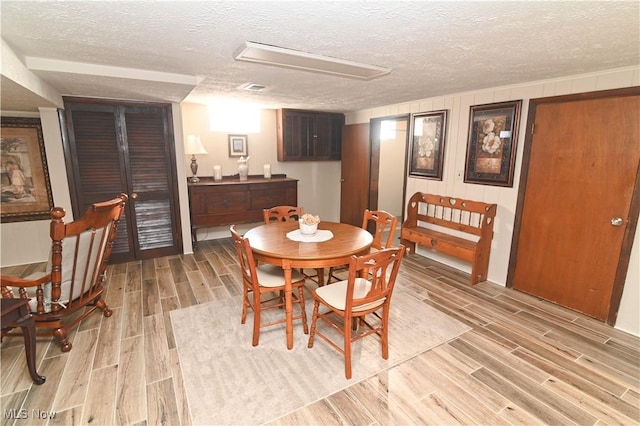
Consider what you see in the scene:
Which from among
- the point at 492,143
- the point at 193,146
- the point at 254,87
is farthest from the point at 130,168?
the point at 492,143

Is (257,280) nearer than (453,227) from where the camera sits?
Yes

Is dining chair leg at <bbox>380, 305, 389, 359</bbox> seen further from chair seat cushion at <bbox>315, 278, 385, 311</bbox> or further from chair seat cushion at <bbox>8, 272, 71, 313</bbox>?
chair seat cushion at <bbox>8, 272, 71, 313</bbox>

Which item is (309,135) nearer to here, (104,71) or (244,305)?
(104,71)

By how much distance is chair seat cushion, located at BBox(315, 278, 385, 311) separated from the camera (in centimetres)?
211

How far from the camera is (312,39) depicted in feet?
6.21

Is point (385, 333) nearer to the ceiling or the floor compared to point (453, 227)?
nearer to the floor

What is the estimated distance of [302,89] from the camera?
3475mm

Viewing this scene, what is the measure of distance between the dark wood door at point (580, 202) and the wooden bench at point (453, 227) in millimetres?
340

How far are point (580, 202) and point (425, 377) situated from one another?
7.25ft

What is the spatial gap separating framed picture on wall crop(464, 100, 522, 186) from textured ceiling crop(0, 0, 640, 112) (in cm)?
34

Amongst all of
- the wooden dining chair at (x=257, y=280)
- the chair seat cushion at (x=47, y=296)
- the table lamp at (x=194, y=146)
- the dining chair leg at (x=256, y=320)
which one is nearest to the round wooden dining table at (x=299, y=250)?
the wooden dining chair at (x=257, y=280)

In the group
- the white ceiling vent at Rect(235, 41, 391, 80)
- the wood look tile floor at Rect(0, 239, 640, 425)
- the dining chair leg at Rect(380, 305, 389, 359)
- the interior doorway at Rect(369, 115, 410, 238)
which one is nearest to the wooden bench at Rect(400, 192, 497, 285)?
the wood look tile floor at Rect(0, 239, 640, 425)

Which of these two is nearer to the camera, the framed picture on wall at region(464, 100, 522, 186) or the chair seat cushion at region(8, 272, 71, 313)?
the chair seat cushion at region(8, 272, 71, 313)

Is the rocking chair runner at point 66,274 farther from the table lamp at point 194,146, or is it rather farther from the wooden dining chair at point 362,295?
the table lamp at point 194,146
